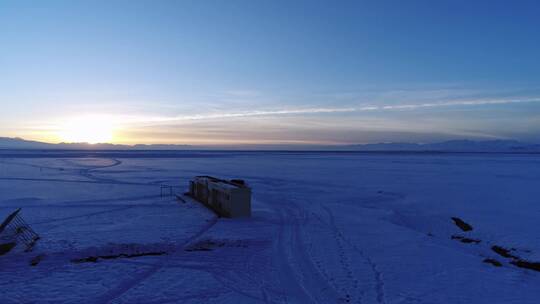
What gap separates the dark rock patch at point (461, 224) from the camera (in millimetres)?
16689

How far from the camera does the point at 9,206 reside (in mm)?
20250

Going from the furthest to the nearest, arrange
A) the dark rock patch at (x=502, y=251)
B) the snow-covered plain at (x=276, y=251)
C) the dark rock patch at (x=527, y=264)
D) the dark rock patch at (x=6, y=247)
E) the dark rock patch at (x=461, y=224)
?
the dark rock patch at (x=461, y=224) → the dark rock patch at (x=502, y=251) → the dark rock patch at (x=6, y=247) → the dark rock patch at (x=527, y=264) → the snow-covered plain at (x=276, y=251)

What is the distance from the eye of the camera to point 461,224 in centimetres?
1736

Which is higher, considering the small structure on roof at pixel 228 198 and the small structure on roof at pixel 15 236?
the small structure on roof at pixel 228 198

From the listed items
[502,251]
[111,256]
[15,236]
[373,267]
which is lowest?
[502,251]

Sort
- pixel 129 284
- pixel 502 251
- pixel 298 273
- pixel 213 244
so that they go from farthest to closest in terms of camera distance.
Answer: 1. pixel 502 251
2. pixel 213 244
3. pixel 298 273
4. pixel 129 284

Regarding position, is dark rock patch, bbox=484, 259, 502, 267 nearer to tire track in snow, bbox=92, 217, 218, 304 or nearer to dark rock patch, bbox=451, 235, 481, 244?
dark rock patch, bbox=451, 235, 481, 244

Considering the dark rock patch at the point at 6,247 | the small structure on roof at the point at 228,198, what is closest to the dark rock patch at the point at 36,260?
the dark rock patch at the point at 6,247

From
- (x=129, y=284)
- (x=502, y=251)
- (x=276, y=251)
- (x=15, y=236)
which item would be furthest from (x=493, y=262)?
(x=15, y=236)

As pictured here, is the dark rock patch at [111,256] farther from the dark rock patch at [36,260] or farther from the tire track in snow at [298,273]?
the tire track in snow at [298,273]

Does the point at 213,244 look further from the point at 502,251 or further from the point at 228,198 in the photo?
the point at 502,251

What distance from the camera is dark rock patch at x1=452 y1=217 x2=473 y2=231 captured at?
54.8 ft

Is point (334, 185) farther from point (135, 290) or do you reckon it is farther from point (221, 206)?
point (135, 290)

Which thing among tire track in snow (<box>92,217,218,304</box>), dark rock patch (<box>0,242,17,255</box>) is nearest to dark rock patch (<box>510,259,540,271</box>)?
tire track in snow (<box>92,217,218,304</box>)
